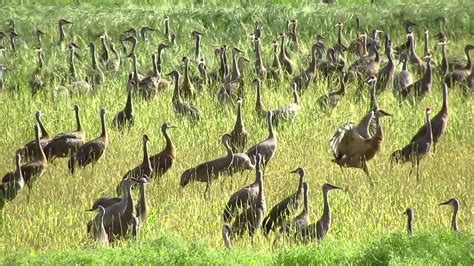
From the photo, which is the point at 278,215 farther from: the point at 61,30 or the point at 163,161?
the point at 61,30

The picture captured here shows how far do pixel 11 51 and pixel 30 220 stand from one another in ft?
29.0

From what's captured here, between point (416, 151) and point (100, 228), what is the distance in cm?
350

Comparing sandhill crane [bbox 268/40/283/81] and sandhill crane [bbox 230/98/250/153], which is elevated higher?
sandhill crane [bbox 230/98/250/153]

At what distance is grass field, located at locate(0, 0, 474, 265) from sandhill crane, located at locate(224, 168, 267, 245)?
0.58ft

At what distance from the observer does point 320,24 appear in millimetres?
20297

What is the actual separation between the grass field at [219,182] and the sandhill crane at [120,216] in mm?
185

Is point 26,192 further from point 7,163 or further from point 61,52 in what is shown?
point 61,52

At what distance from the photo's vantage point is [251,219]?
952 centimetres

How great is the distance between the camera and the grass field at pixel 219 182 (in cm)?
828

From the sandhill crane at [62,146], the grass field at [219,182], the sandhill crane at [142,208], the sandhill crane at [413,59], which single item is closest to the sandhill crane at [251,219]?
the grass field at [219,182]

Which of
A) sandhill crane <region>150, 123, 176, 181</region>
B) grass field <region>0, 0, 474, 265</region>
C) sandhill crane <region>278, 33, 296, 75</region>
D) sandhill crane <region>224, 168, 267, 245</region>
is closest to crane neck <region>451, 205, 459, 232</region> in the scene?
grass field <region>0, 0, 474, 265</region>

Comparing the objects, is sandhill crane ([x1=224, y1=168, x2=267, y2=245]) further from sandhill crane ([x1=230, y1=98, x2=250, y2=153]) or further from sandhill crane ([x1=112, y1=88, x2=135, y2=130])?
sandhill crane ([x1=112, y1=88, x2=135, y2=130])

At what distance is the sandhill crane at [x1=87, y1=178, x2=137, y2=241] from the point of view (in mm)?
9344

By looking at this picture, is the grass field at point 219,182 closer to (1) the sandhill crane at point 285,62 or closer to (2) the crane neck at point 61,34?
(2) the crane neck at point 61,34
